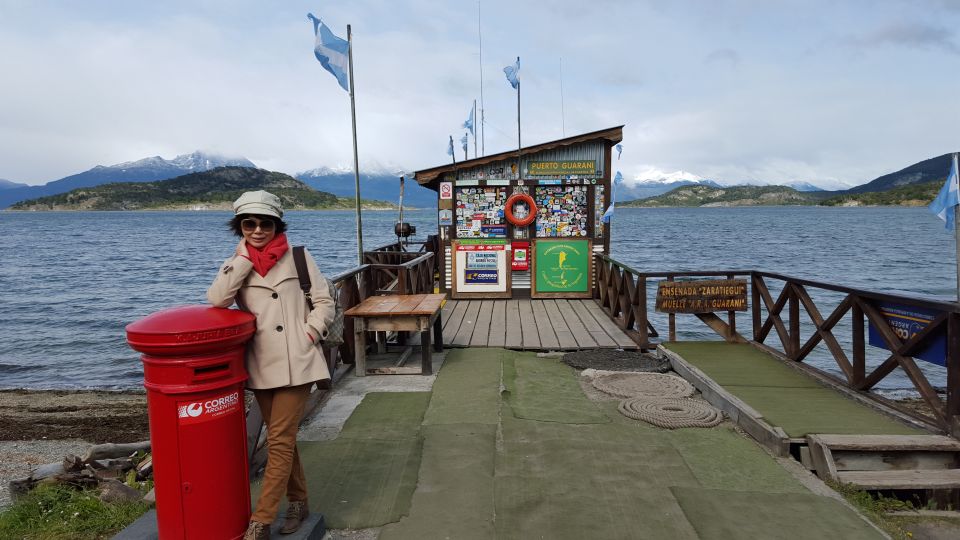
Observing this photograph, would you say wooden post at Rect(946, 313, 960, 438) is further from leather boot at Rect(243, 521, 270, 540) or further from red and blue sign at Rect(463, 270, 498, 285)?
red and blue sign at Rect(463, 270, 498, 285)

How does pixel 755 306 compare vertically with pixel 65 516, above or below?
above

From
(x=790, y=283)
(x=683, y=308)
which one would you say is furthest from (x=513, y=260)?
(x=790, y=283)

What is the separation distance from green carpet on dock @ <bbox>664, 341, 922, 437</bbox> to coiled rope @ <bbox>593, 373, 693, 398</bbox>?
44cm

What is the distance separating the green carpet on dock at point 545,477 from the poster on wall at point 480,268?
6286 millimetres

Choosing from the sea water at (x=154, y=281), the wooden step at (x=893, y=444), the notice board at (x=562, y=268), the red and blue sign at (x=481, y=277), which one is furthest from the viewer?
the sea water at (x=154, y=281)

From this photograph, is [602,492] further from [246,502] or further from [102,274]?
[102,274]

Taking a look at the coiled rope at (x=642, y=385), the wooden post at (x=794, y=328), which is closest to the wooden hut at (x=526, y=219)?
the wooden post at (x=794, y=328)

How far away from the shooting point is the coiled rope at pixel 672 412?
17.8 feet

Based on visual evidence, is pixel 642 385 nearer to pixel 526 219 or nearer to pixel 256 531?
pixel 256 531

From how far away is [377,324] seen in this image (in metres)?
6.94

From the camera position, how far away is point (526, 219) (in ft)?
39.8

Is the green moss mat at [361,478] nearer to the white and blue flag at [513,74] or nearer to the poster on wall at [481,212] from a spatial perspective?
the poster on wall at [481,212]

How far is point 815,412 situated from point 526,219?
7.21m

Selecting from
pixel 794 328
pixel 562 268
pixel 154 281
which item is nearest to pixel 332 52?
pixel 562 268
